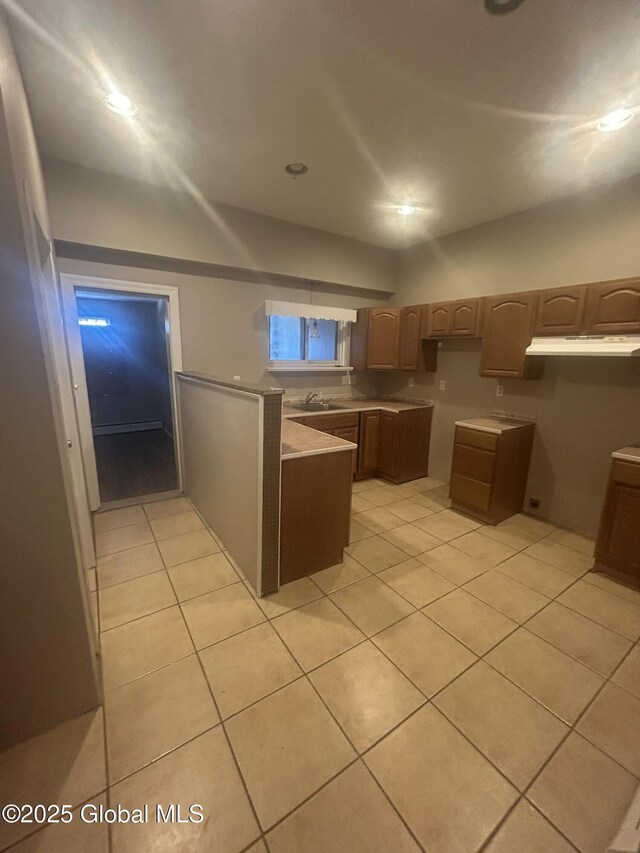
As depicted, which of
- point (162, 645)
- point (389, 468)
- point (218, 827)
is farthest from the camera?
point (389, 468)

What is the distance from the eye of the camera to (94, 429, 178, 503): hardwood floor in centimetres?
361

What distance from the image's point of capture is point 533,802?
1.15 meters

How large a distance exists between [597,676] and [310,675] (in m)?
1.39

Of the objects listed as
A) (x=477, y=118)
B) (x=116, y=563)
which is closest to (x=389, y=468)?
(x=116, y=563)

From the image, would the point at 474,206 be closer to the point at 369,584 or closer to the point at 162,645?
the point at 369,584

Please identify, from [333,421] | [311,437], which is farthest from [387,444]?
[311,437]

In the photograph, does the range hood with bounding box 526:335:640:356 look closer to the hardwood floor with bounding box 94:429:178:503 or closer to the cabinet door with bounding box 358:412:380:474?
the cabinet door with bounding box 358:412:380:474

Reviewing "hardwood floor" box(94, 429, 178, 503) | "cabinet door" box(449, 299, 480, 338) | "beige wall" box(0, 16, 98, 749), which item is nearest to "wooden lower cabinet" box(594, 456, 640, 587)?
"cabinet door" box(449, 299, 480, 338)

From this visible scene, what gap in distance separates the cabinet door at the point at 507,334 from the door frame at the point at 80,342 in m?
2.94

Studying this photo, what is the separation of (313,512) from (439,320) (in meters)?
2.58

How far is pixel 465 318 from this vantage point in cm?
336

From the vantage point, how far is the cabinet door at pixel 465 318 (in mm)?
3270

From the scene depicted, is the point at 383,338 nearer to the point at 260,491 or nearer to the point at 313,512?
the point at 313,512

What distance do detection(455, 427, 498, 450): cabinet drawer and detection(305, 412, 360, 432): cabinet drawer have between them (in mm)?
1114
